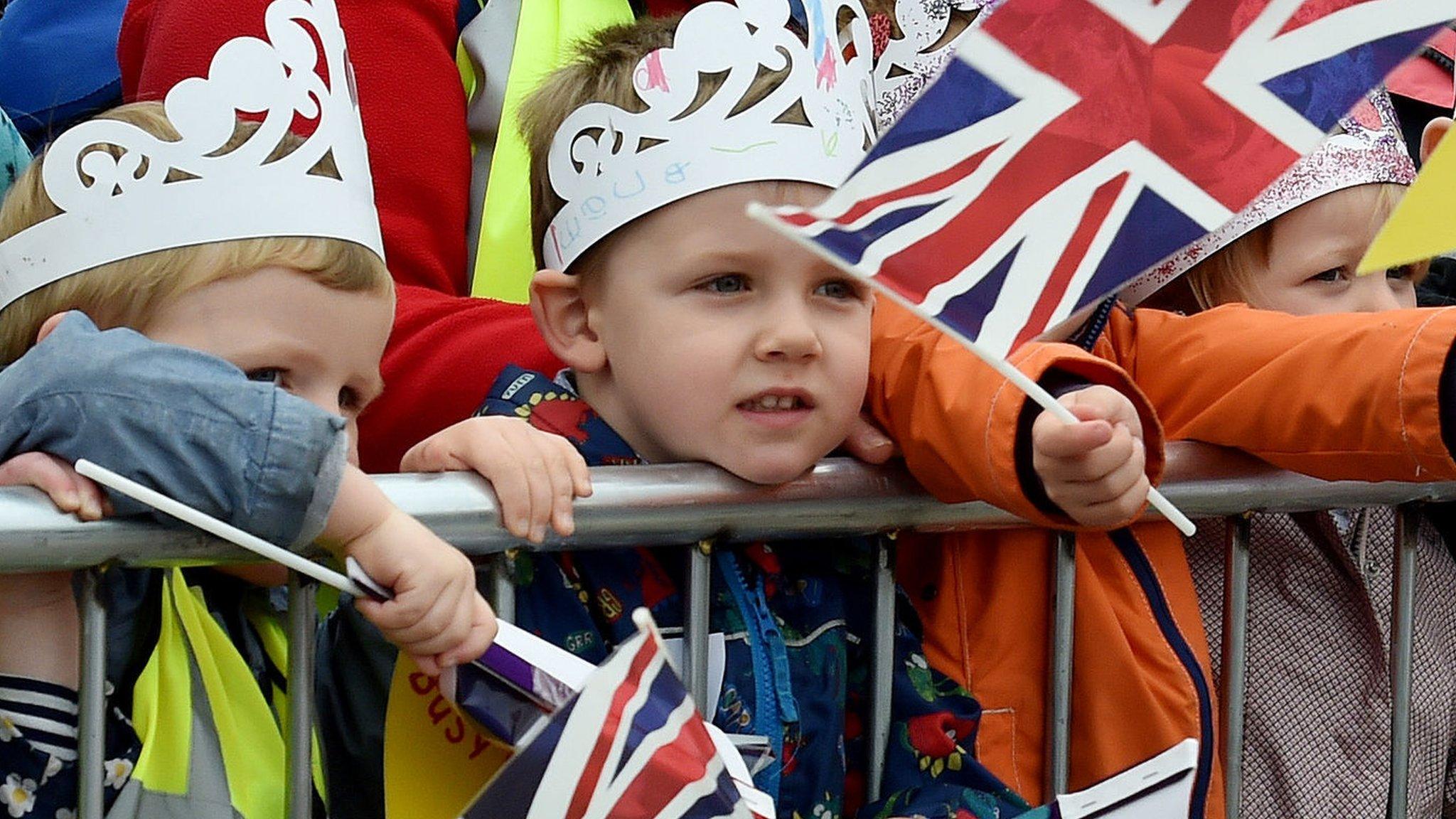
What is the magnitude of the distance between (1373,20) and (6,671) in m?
1.22

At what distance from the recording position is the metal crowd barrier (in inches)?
62.4

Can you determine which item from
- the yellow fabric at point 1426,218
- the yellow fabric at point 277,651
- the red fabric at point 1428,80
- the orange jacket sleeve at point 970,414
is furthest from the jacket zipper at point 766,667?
the red fabric at point 1428,80

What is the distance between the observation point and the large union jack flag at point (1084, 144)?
4.86 ft

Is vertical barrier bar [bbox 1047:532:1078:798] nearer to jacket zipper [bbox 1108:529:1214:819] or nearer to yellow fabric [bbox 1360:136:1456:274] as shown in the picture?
jacket zipper [bbox 1108:529:1214:819]

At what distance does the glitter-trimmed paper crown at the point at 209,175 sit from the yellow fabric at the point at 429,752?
502mm

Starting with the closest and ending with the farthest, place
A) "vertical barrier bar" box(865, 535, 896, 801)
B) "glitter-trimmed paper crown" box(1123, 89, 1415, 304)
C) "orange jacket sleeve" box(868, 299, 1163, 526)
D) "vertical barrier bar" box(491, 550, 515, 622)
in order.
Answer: "vertical barrier bar" box(491, 550, 515, 622) → "orange jacket sleeve" box(868, 299, 1163, 526) → "vertical barrier bar" box(865, 535, 896, 801) → "glitter-trimmed paper crown" box(1123, 89, 1415, 304)

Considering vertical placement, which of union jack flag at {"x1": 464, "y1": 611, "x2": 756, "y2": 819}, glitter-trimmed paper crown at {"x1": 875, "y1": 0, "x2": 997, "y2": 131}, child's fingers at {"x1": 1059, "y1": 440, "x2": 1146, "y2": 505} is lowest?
union jack flag at {"x1": 464, "y1": 611, "x2": 756, "y2": 819}

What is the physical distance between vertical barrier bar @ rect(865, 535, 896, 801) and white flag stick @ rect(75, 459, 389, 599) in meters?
0.60

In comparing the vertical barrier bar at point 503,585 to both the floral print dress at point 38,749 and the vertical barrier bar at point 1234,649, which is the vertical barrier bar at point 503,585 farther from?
the vertical barrier bar at point 1234,649

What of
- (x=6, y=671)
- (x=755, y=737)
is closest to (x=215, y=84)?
(x=6, y=671)

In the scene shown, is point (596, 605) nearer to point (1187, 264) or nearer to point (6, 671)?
point (6, 671)

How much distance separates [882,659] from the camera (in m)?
2.04

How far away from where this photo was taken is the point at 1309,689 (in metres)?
2.37

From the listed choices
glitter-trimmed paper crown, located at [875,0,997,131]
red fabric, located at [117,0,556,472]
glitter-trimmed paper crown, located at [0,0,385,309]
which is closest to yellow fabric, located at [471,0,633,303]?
red fabric, located at [117,0,556,472]
